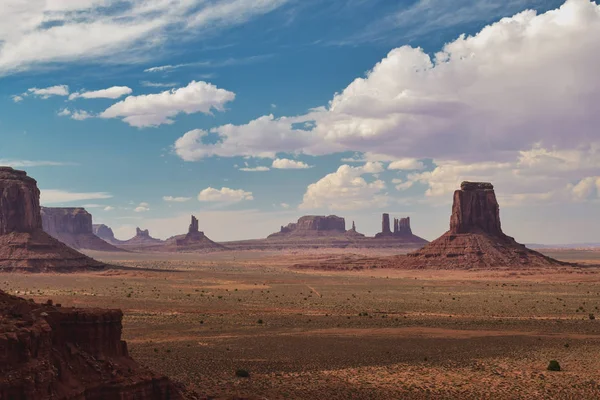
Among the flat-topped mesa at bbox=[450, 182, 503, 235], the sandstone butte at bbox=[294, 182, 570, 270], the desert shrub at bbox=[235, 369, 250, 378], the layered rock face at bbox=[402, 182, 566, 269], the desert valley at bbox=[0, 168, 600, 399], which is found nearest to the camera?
the desert valley at bbox=[0, 168, 600, 399]

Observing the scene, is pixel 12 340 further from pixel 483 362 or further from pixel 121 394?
pixel 483 362

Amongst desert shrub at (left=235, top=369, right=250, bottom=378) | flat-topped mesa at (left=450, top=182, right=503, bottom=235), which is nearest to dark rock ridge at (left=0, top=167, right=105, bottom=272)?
flat-topped mesa at (left=450, top=182, right=503, bottom=235)

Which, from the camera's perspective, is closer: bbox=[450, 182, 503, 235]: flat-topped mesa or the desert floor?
the desert floor

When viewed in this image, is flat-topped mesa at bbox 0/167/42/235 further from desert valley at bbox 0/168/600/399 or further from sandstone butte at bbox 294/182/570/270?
sandstone butte at bbox 294/182/570/270

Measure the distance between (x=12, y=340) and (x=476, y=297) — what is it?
77.8 meters

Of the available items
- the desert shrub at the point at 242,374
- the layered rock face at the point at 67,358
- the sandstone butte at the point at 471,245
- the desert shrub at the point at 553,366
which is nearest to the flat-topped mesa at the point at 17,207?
the sandstone butte at the point at 471,245

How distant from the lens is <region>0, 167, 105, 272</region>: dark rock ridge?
416 ft

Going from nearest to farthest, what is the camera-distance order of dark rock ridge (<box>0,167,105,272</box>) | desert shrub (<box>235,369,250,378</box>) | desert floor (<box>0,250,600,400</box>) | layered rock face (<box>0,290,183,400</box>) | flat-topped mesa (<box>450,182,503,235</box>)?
layered rock face (<box>0,290,183,400</box>) < desert floor (<box>0,250,600,400</box>) < desert shrub (<box>235,369,250,378</box>) < dark rock ridge (<box>0,167,105,272</box>) < flat-topped mesa (<box>450,182,503,235</box>)

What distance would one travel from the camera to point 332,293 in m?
92.2

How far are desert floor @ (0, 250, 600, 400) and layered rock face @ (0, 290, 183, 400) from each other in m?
8.35

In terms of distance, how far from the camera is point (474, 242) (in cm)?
15288

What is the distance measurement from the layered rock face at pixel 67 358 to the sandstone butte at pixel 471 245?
5118 inches

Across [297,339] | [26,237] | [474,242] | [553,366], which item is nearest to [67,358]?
[297,339]

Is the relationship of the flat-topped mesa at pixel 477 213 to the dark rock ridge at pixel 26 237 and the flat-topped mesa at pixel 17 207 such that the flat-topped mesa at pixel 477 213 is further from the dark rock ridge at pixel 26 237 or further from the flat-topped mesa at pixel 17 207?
the flat-topped mesa at pixel 17 207
